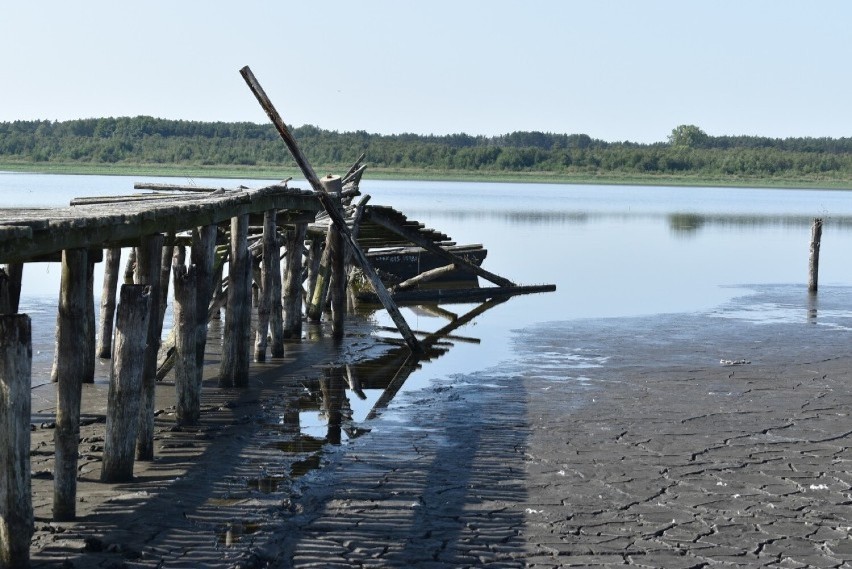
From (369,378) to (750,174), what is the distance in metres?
122

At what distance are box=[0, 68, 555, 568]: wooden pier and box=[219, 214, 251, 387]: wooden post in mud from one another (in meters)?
0.01

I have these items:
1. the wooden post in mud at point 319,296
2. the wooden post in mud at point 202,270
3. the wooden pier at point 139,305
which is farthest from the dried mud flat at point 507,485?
the wooden post in mud at point 319,296

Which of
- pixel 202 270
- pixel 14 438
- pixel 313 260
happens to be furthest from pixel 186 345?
pixel 313 260

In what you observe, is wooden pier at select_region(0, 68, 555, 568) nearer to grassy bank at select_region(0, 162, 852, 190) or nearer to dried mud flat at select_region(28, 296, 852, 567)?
dried mud flat at select_region(28, 296, 852, 567)

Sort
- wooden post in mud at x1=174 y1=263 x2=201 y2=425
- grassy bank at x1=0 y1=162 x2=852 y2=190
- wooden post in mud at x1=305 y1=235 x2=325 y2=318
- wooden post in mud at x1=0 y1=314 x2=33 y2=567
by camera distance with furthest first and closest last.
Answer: grassy bank at x1=0 y1=162 x2=852 y2=190
wooden post in mud at x1=305 y1=235 x2=325 y2=318
wooden post in mud at x1=174 y1=263 x2=201 y2=425
wooden post in mud at x1=0 y1=314 x2=33 y2=567

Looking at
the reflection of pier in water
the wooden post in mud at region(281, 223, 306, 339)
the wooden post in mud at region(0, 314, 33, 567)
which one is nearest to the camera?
the wooden post in mud at region(0, 314, 33, 567)

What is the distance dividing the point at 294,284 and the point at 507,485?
8932mm

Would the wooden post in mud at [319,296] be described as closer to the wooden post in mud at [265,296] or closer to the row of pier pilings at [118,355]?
the wooden post in mud at [265,296]

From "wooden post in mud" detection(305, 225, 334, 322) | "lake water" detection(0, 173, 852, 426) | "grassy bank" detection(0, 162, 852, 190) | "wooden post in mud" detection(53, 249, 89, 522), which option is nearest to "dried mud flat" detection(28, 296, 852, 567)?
"wooden post in mud" detection(53, 249, 89, 522)

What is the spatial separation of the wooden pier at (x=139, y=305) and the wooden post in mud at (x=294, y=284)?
22 millimetres

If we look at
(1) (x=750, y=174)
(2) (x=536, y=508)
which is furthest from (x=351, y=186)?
(1) (x=750, y=174)

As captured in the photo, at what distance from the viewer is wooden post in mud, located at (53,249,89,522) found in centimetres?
844

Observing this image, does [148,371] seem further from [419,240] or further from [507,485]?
[419,240]

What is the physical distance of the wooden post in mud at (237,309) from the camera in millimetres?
13602
